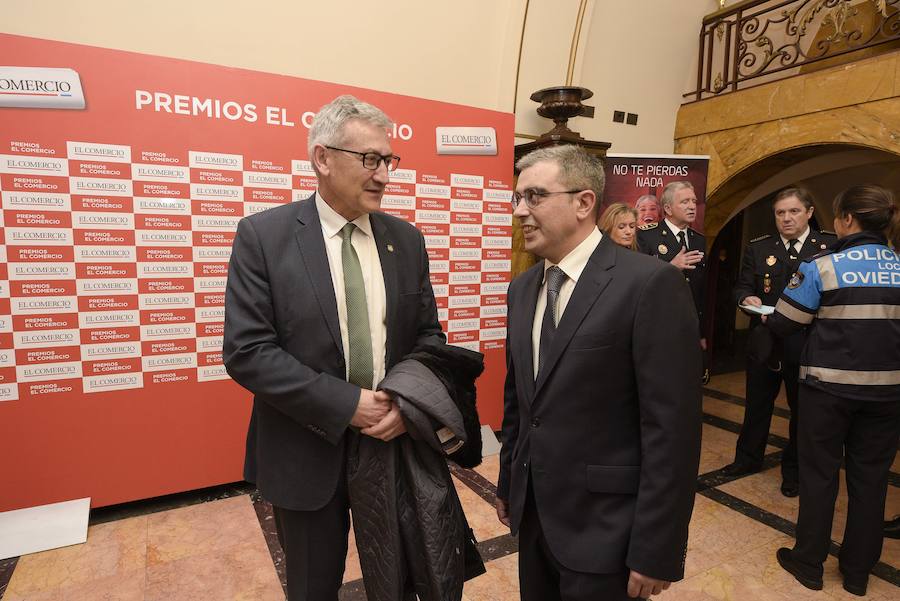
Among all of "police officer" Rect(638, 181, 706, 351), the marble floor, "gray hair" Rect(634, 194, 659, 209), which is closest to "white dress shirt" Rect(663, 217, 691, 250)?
"police officer" Rect(638, 181, 706, 351)

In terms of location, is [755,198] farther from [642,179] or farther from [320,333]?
→ [320,333]

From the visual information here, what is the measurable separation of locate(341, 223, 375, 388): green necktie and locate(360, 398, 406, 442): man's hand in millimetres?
115

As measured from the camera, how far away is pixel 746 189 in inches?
199

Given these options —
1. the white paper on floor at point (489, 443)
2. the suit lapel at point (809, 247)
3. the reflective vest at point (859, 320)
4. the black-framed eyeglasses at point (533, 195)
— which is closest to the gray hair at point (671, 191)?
the suit lapel at point (809, 247)

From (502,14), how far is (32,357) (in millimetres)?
3853

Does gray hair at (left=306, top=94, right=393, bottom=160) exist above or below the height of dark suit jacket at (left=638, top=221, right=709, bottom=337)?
above

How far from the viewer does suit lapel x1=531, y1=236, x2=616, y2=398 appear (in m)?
1.21

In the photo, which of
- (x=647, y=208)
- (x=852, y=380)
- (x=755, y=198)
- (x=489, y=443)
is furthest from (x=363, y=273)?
(x=755, y=198)

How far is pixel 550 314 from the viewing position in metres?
1.30

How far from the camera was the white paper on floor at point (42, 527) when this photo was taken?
2.46 meters

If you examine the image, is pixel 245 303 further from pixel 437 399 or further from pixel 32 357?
pixel 32 357

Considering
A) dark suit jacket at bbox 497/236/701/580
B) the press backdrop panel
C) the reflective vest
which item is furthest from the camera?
the press backdrop panel

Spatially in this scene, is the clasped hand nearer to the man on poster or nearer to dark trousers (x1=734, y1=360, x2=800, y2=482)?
dark trousers (x1=734, y1=360, x2=800, y2=482)

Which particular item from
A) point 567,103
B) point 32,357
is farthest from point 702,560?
point 32,357
